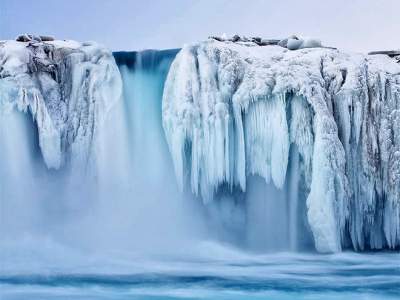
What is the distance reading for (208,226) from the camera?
13.5m

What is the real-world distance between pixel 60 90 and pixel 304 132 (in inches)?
154

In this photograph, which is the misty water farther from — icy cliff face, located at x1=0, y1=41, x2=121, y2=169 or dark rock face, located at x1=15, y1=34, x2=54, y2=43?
dark rock face, located at x1=15, y1=34, x2=54, y2=43

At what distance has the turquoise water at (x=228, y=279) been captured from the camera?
37.0 ft

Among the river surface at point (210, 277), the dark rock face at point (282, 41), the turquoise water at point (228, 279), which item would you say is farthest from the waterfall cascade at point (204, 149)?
the turquoise water at point (228, 279)

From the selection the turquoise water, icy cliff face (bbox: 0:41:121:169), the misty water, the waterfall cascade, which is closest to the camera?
the turquoise water

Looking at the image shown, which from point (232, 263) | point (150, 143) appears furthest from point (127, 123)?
point (232, 263)

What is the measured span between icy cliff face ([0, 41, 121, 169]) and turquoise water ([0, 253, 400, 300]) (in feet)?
6.85

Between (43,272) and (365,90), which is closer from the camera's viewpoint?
(43,272)

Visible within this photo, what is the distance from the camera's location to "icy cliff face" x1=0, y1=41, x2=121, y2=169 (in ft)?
43.7

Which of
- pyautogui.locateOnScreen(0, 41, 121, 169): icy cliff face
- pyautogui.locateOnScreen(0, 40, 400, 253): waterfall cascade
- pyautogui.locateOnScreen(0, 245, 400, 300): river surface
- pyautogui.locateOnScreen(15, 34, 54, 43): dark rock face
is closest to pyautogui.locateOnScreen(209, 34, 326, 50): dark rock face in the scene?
pyautogui.locateOnScreen(0, 40, 400, 253): waterfall cascade

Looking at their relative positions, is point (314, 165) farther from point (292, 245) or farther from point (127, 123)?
point (127, 123)

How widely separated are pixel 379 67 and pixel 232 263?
3907mm

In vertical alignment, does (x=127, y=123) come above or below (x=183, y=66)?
below

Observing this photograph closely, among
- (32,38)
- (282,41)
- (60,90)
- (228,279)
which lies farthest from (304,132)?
(32,38)
